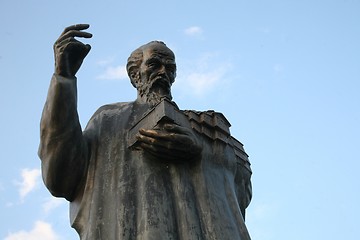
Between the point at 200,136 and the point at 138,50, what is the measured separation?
1491 mm

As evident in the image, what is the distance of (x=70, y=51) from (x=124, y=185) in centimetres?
149

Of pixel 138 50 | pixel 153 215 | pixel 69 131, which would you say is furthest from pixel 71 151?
pixel 138 50

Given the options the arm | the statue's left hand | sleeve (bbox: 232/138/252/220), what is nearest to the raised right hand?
the arm

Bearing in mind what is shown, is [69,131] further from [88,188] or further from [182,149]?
[182,149]

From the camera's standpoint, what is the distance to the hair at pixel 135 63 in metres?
8.16

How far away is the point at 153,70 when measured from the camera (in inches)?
314

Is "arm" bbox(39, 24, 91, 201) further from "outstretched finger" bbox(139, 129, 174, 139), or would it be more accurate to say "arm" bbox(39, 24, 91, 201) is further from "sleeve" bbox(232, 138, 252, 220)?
"sleeve" bbox(232, 138, 252, 220)

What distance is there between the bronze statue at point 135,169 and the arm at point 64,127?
0.01m

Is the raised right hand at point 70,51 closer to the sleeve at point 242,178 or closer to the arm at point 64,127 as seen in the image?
the arm at point 64,127

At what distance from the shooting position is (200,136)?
7.45 meters

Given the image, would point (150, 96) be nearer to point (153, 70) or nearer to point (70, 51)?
point (153, 70)

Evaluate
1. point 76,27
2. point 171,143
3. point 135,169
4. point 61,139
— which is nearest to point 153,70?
point 76,27

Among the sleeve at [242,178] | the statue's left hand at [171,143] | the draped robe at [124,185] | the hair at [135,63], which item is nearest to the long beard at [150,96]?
the hair at [135,63]

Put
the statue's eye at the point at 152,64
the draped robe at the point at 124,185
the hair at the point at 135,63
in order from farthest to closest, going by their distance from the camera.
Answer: the hair at the point at 135,63, the statue's eye at the point at 152,64, the draped robe at the point at 124,185
